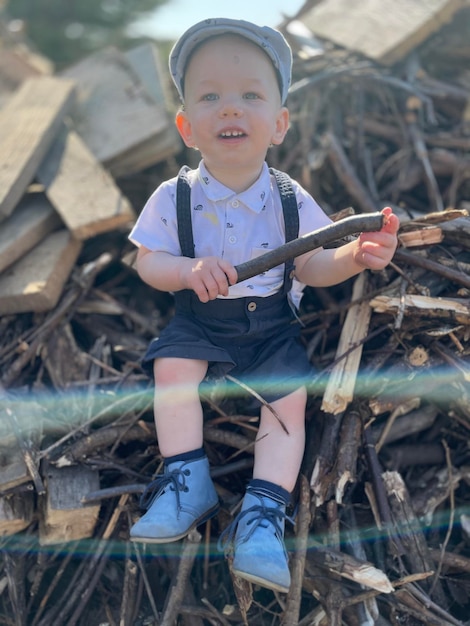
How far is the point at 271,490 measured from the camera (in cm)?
215

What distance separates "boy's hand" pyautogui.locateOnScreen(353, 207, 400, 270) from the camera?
2.06 meters

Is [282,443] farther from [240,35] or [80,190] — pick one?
[80,190]

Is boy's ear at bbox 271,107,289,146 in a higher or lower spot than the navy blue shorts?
higher

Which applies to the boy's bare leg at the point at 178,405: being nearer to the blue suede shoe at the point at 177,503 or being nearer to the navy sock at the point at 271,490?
the blue suede shoe at the point at 177,503

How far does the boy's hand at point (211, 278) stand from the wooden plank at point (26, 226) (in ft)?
4.19

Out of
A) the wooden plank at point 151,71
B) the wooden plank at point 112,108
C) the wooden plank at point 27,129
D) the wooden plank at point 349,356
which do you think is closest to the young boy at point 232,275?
the wooden plank at point 349,356

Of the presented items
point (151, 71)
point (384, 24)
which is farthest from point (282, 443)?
point (151, 71)

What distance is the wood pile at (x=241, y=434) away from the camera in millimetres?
2229

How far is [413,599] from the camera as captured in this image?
83.3 inches

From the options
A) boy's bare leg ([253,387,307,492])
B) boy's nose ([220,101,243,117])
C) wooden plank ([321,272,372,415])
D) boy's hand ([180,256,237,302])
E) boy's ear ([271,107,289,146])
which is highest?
boy's nose ([220,101,243,117])

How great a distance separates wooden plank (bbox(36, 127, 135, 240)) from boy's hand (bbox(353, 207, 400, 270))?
4.72 ft

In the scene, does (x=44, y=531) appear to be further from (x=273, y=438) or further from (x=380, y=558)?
(x=380, y=558)

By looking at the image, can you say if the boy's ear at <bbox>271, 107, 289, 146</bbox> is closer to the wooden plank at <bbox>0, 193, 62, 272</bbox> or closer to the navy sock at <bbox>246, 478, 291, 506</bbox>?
the navy sock at <bbox>246, 478, 291, 506</bbox>

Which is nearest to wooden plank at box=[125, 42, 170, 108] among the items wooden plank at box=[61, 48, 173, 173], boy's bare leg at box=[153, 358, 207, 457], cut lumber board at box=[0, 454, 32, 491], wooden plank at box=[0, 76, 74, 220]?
wooden plank at box=[61, 48, 173, 173]
